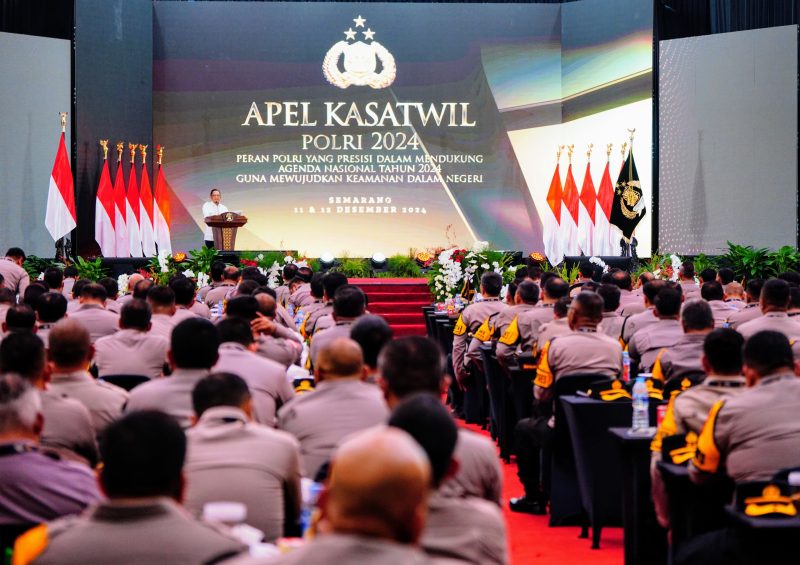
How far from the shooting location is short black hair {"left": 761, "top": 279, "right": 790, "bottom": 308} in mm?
→ 6250

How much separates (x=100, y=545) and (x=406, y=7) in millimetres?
17541

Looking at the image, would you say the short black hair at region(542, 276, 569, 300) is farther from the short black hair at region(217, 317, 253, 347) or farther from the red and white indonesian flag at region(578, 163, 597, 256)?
the red and white indonesian flag at region(578, 163, 597, 256)

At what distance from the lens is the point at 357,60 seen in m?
18.8

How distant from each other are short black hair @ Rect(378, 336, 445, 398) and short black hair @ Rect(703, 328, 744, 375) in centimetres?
131

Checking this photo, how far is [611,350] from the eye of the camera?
571cm

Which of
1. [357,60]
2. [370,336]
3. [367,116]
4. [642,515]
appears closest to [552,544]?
[642,515]

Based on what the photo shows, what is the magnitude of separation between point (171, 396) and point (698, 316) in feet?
8.36

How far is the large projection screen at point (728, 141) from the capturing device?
1552cm

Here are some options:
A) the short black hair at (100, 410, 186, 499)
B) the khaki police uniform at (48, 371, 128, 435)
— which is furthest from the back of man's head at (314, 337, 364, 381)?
the short black hair at (100, 410, 186, 499)

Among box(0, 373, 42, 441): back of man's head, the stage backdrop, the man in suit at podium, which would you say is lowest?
box(0, 373, 42, 441): back of man's head

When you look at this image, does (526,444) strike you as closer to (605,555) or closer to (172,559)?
(605,555)

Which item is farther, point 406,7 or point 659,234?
point 406,7

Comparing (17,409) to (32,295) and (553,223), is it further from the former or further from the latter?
(553,223)

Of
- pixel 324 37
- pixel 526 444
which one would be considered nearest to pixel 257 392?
pixel 526 444
